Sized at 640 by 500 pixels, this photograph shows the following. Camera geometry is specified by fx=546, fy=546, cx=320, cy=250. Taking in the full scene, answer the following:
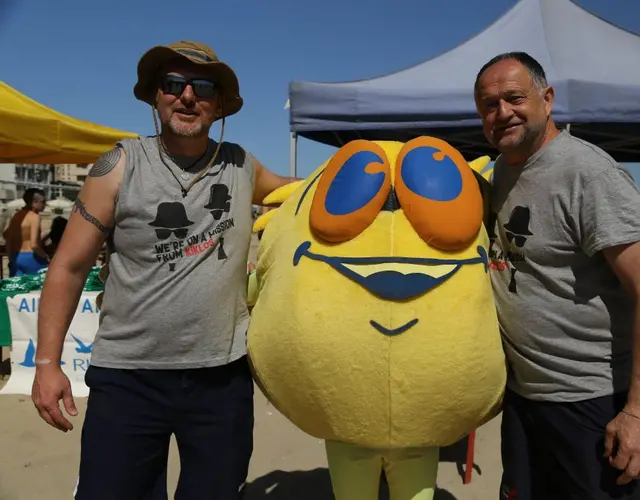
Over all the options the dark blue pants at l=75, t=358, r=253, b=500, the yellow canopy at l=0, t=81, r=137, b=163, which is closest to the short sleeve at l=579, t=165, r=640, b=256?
the dark blue pants at l=75, t=358, r=253, b=500

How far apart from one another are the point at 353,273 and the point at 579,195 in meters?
0.66

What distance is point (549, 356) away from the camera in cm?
157

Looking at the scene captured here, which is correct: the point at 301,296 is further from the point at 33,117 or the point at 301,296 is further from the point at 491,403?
the point at 33,117

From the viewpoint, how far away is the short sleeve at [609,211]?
4.72 ft

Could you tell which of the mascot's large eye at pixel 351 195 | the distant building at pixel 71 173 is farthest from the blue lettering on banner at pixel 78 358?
the distant building at pixel 71 173

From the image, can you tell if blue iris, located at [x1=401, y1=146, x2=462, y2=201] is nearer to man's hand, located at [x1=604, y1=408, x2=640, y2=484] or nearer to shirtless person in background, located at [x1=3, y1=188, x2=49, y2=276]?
man's hand, located at [x1=604, y1=408, x2=640, y2=484]

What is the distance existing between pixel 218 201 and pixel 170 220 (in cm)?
16

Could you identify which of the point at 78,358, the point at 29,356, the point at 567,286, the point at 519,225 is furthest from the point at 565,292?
the point at 29,356

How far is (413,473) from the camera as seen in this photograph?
1.71m

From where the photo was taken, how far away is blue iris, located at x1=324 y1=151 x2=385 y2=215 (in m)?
1.54

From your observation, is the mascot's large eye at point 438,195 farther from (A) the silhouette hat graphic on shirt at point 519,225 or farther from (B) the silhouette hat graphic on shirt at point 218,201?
(B) the silhouette hat graphic on shirt at point 218,201

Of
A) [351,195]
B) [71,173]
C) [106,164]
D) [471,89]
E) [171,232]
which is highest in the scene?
[71,173]

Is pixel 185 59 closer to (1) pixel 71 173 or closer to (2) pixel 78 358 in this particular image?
(2) pixel 78 358

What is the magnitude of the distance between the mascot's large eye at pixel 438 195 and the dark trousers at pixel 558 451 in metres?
0.58
